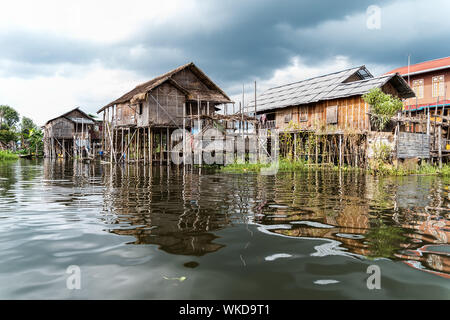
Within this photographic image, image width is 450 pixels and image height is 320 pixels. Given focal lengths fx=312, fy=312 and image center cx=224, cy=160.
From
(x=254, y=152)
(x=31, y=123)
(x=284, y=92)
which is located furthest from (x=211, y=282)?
(x=31, y=123)

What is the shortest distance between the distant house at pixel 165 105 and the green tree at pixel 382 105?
9.89 meters

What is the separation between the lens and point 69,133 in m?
41.5

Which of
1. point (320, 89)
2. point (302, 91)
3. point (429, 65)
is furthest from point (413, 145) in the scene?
point (429, 65)

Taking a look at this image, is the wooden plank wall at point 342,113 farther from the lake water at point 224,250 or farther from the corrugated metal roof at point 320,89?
the lake water at point 224,250

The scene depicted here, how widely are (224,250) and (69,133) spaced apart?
44038 millimetres

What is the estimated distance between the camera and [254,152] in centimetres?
2017

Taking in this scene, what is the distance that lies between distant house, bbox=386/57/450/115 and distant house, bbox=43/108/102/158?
116 feet

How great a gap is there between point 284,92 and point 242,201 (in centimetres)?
2130

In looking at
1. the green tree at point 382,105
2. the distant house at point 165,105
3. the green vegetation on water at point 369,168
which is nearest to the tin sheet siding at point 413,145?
the green vegetation on water at point 369,168

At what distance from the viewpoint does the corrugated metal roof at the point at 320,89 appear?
63.1ft

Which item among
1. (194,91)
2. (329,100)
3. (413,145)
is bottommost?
(413,145)

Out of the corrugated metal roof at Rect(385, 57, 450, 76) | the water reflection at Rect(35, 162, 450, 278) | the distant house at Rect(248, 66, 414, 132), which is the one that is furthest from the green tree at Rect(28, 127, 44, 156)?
the corrugated metal roof at Rect(385, 57, 450, 76)

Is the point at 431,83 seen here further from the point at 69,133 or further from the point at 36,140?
the point at 36,140
